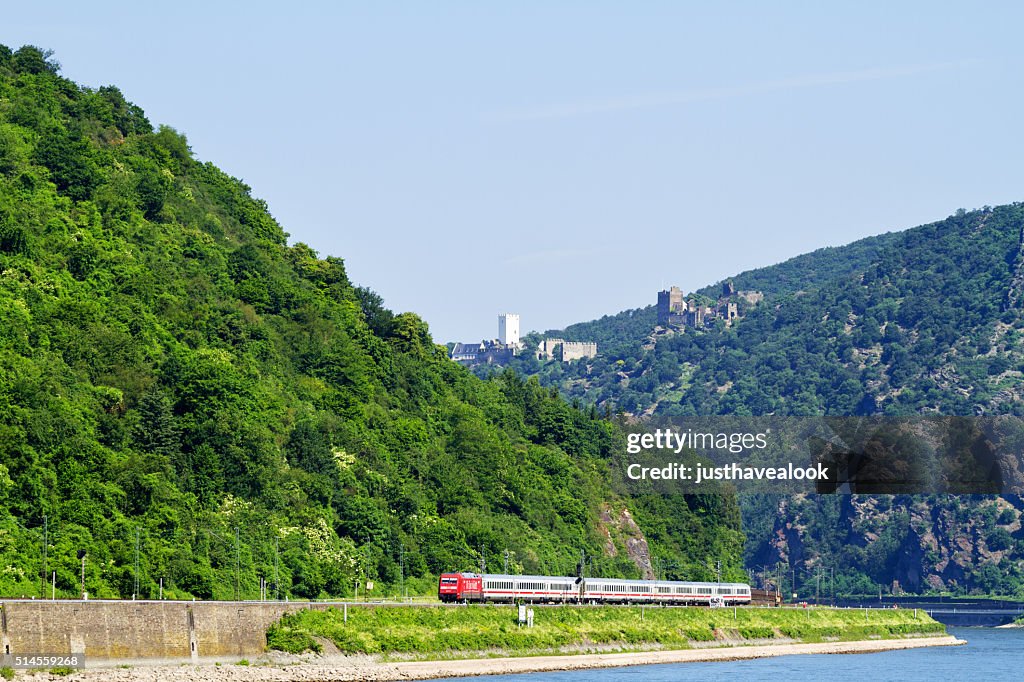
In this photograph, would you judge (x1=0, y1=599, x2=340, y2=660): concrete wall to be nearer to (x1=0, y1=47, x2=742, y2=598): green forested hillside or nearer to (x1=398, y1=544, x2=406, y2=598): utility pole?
(x1=0, y1=47, x2=742, y2=598): green forested hillside

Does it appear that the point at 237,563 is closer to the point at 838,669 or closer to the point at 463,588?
the point at 463,588

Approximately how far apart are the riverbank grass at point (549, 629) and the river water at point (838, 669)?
14.3 ft

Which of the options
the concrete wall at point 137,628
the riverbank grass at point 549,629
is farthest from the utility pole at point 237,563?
the concrete wall at point 137,628

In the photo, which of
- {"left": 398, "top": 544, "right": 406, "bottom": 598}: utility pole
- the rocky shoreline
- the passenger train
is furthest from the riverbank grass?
{"left": 398, "top": 544, "right": 406, "bottom": 598}: utility pole

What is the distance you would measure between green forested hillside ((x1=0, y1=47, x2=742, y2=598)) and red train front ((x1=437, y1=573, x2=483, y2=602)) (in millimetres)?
11537

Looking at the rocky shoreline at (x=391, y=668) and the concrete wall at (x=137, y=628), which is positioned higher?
the concrete wall at (x=137, y=628)

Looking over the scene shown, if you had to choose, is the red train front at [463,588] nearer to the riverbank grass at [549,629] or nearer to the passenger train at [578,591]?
the passenger train at [578,591]

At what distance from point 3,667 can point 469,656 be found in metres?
35.0

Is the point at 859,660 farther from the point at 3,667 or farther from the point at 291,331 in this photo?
the point at 3,667

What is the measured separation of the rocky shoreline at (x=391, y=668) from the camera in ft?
252

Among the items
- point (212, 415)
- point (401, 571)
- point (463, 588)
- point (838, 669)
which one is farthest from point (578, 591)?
point (212, 415)

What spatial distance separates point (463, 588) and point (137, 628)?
125 ft

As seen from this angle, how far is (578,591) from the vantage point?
12925 centimetres

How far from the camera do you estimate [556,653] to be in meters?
111
